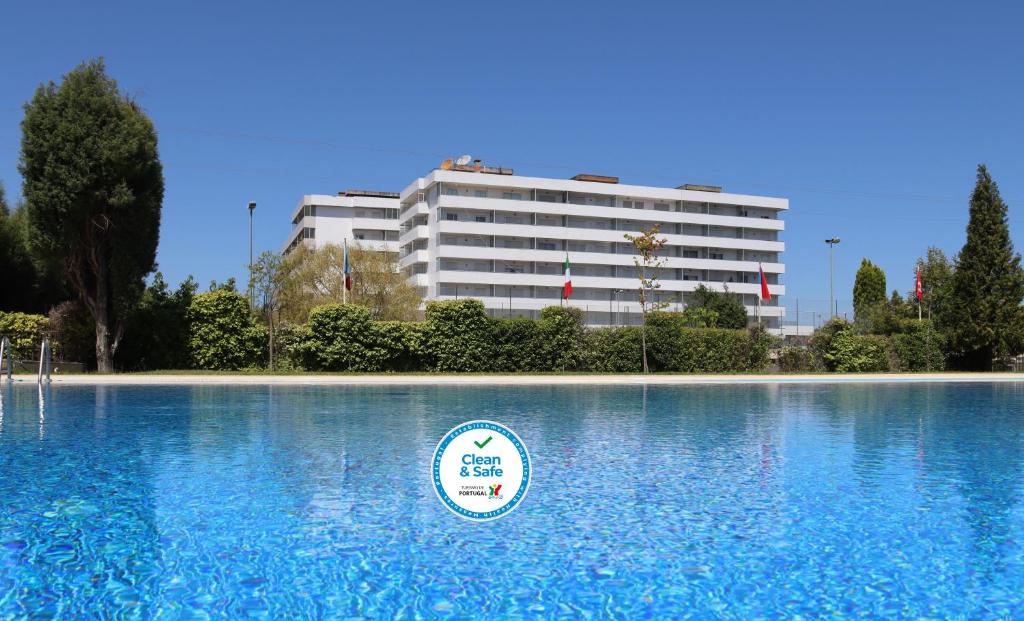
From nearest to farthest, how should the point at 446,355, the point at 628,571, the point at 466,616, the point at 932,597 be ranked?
the point at 466,616, the point at 932,597, the point at 628,571, the point at 446,355

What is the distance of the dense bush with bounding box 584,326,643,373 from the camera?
40.3 meters

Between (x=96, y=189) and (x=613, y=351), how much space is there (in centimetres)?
2359

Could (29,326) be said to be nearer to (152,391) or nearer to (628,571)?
(152,391)

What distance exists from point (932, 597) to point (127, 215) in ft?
110

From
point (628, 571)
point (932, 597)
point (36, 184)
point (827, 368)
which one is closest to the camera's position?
point (932, 597)

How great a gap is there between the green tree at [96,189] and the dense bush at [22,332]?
2.11 m

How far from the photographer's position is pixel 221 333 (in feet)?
118

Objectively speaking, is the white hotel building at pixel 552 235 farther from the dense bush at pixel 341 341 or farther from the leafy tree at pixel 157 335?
the leafy tree at pixel 157 335

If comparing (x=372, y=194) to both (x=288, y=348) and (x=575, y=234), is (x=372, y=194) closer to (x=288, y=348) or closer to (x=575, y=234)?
(x=575, y=234)

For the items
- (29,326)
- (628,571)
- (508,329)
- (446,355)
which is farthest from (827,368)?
(628,571)

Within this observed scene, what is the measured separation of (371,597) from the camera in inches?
250

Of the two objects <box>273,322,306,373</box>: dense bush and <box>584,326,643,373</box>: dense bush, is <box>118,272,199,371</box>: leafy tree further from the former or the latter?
<box>584,326,643,373</box>: dense bush

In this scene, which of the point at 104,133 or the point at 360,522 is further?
the point at 104,133

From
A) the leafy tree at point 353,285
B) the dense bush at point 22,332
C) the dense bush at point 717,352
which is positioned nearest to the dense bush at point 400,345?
the dense bush at point 717,352
